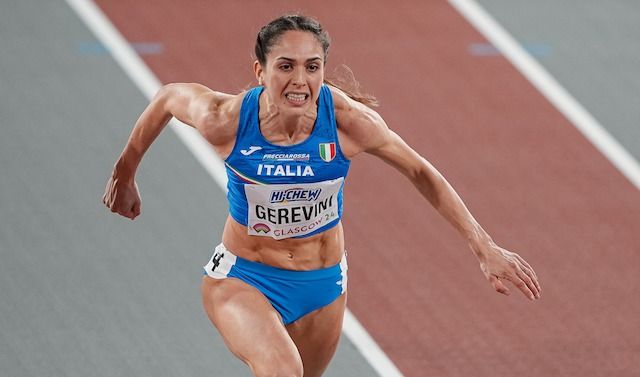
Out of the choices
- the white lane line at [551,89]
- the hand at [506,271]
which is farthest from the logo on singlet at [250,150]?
the white lane line at [551,89]

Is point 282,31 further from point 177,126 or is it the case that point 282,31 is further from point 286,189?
point 177,126

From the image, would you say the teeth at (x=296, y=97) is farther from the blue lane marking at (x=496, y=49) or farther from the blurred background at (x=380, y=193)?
the blue lane marking at (x=496, y=49)

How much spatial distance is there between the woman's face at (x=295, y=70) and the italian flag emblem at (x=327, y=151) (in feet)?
0.71

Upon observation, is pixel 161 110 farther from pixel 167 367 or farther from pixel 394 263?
pixel 394 263

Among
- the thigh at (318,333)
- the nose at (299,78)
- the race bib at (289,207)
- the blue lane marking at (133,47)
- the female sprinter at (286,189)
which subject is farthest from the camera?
the blue lane marking at (133,47)

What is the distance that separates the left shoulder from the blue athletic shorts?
57 cm

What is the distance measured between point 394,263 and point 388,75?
2.43 meters

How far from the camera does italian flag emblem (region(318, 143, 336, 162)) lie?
16.0ft

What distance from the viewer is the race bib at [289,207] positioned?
16.2ft

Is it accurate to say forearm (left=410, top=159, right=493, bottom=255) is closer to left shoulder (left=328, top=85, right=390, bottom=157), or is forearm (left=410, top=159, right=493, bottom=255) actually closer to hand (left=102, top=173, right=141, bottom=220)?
left shoulder (left=328, top=85, right=390, bottom=157)

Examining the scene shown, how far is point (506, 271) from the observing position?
483 cm

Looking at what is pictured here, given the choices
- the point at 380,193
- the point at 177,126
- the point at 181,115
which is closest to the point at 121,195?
the point at 181,115

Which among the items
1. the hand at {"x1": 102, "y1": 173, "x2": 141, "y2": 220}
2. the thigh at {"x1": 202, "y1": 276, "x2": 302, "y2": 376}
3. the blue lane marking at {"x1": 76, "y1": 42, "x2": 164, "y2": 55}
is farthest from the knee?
the blue lane marking at {"x1": 76, "y1": 42, "x2": 164, "y2": 55}

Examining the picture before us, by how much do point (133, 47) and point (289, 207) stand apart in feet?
16.6
